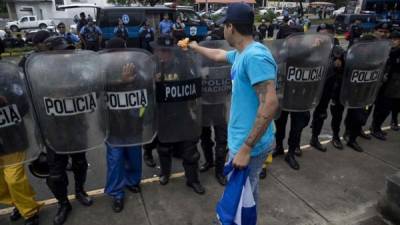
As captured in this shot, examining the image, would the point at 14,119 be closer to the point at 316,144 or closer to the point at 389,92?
the point at 316,144

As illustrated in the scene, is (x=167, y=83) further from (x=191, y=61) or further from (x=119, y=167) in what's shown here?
(x=119, y=167)

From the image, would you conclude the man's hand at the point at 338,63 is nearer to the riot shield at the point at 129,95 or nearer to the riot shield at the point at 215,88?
the riot shield at the point at 215,88

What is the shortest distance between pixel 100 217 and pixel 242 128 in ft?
Answer: 5.61

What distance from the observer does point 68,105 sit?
248 cm

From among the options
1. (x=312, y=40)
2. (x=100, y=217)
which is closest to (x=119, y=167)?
(x=100, y=217)

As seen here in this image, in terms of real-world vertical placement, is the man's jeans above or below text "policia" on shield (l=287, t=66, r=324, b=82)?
below

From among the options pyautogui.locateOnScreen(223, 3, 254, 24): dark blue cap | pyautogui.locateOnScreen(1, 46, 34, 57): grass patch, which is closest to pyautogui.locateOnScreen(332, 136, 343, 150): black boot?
pyautogui.locateOnScreen(223, 3, 254, 24): dark blue cap

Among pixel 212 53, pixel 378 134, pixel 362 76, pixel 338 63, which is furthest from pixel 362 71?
pixel 212 53

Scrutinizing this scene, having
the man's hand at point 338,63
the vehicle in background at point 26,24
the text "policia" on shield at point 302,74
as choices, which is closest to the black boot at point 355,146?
the man's hand at point 338,63

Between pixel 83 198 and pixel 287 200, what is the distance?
204 cm

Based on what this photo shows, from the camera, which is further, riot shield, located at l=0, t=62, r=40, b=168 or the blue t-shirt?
riot shield, located at l=0, t=62, r=40, b=168

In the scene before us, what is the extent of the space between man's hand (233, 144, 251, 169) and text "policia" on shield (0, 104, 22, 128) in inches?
66.2

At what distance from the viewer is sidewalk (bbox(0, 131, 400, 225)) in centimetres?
295

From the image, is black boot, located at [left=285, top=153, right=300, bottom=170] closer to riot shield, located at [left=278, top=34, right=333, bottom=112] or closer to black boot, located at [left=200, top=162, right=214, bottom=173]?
riot shield, located at [left=278, top=34, right=333, bottom=112]
